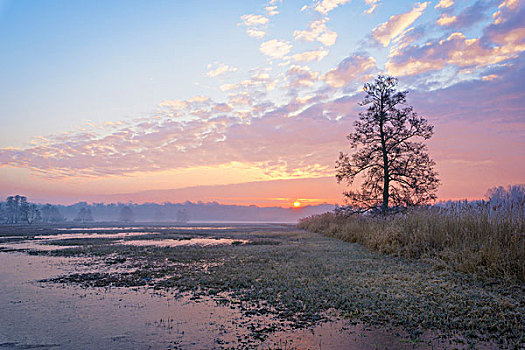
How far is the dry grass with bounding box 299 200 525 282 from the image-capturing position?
341 inches

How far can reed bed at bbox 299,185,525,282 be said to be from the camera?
28.4 feet

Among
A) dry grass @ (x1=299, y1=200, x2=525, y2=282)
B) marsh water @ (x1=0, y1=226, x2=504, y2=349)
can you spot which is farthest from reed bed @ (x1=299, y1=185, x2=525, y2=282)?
marsh water @ (x1=0, y1=226, x2=504, y2=349)

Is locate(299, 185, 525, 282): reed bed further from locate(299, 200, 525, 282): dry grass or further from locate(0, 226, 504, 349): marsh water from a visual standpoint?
locate(0, 226, 504, 349): marsh water

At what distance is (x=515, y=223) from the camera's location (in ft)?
32.0

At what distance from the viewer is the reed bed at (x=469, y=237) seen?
28.4 feet

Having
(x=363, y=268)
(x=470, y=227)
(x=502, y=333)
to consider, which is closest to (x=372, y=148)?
(x=470, y=227)

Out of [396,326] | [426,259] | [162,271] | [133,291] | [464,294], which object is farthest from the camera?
[162,271]

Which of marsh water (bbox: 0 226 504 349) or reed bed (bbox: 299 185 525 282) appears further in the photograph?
reed bed (bbox: 299 185 525 282)

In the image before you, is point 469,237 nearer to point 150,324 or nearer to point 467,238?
point 467,238

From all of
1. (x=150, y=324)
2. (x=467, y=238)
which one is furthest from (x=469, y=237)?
(x=150, y=324)

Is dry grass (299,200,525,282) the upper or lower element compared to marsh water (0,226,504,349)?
upper

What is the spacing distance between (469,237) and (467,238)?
0.31 feet

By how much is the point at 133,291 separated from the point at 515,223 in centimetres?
1205

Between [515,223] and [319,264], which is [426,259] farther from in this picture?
[319,264]
